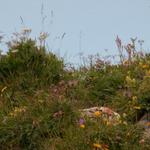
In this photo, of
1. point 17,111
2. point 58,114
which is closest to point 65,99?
point 58,114

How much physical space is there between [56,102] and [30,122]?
354 mm

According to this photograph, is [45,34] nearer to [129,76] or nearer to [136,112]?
[129,76]

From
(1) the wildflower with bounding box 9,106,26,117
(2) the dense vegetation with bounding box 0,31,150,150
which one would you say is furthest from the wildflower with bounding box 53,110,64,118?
(1) the wildflower with bounding box 9,106,26,117

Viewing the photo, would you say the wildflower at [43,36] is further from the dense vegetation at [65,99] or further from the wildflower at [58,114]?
the wildflower at [58,114]

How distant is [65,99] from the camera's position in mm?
6824

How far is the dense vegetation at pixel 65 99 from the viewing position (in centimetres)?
626

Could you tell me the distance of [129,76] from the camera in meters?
7.80

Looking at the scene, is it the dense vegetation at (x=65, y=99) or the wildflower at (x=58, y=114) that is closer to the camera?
the dense vegetation at (x=65, y=99)

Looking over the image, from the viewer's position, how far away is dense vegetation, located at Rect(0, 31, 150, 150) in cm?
626

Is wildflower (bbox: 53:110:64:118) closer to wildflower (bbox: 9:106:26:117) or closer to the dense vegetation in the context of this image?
the dense vegetation

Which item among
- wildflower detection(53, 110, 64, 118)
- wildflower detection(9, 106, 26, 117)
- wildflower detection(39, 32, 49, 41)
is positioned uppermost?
wildflower detection(39, 32, 49, 41)

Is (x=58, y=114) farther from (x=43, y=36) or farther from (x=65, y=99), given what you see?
(x=43, y=36)

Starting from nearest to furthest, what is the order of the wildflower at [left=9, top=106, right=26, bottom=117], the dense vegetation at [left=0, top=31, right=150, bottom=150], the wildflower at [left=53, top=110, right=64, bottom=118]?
1. the dense vegetation at [left=0, top=31, right=150, bottom=150]
2. the wildflower at [left=53, top=110, right=64, bottom=118]
3. the wildflower at [left=9, top=106, right=26, bottom=117]

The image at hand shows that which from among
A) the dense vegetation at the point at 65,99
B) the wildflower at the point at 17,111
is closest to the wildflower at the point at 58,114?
the dense vegetation at the point at 65,99
